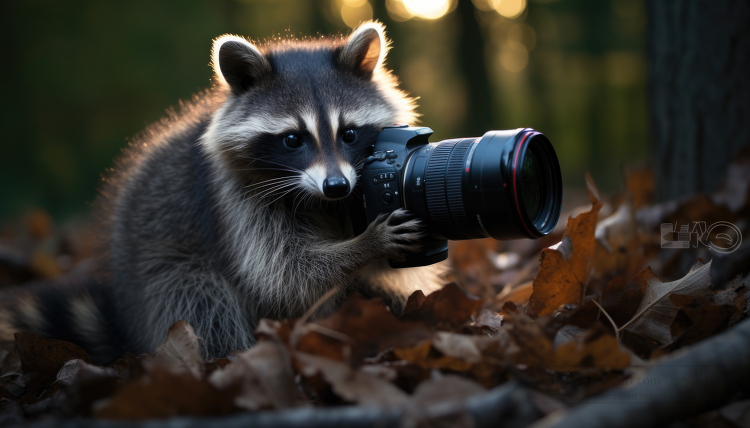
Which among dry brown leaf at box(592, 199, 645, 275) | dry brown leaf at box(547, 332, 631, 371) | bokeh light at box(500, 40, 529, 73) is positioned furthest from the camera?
bokeh light at box(500, 40, 529, 73)

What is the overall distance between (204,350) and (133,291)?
2.34 ft

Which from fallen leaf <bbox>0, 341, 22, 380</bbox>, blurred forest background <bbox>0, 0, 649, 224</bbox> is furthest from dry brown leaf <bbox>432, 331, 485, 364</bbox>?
blurred forest background <bbox>0, 0, 649, 224</bbox>

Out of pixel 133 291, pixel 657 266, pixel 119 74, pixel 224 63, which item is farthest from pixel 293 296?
pixel 119 74

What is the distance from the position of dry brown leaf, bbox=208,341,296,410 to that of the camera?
117 cm

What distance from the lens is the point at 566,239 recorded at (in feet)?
8.80

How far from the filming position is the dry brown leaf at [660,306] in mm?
2271

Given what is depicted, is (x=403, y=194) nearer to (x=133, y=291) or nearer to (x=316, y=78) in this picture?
(x=316, y=78)

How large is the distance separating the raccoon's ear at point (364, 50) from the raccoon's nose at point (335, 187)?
96cm

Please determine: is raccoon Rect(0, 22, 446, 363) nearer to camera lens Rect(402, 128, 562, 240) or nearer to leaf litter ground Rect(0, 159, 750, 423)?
camera lens Rect(402, 128, 562, 240)

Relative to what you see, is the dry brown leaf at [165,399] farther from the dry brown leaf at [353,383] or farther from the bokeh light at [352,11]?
the bokeh light at [352,11]

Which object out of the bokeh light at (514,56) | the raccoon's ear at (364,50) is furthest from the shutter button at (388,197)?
the bokeh light at (514,56)

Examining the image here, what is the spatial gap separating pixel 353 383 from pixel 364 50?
2.31 meters

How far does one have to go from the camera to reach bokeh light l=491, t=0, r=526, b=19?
18.4 metres

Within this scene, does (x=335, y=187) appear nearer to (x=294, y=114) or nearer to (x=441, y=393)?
(x=294, y=114)
